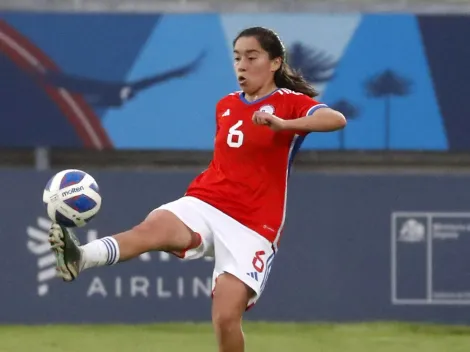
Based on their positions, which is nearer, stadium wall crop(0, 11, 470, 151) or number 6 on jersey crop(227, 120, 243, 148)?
number 6 on jersey crop(227, 120, 243, 148)

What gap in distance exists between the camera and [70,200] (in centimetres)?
658

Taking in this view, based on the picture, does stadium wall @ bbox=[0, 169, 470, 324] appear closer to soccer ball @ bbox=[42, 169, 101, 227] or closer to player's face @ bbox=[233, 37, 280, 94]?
player's face @ bbox=[233, 37, 280, 94]

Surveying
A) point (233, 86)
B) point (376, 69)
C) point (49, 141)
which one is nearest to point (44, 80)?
point (49, 141)

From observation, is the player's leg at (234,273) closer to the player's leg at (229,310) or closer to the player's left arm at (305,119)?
the player's leg at (229,310)

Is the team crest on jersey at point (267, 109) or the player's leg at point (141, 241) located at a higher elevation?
the team crest on jersey at point (267, 109)

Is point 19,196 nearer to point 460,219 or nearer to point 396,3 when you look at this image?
point 460,219

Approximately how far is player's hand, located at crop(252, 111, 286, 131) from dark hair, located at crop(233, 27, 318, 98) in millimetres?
666

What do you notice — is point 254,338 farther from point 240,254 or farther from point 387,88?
point 387,88

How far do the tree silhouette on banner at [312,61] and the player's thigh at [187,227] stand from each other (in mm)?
6094

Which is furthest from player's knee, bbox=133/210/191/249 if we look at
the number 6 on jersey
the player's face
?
the player's face

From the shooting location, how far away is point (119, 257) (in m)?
6.50

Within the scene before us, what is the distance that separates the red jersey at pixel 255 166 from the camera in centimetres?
700

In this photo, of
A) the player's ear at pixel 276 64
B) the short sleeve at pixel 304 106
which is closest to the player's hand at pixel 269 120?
the short sleeve at pixel 304 106

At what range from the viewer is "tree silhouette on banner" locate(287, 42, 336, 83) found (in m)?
12.9
